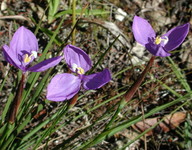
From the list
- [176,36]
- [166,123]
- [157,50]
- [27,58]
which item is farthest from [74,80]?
[166,123]

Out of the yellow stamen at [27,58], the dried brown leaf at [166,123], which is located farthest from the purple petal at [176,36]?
the dried brown leaf at [166,123]

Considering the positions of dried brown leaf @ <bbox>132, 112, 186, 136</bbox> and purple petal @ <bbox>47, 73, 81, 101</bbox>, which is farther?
dried brown leaf @ <bbox>132, 112, 186, 136</bbox>

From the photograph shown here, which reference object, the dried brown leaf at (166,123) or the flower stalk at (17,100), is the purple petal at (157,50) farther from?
the dried brown leaf at (166,123)

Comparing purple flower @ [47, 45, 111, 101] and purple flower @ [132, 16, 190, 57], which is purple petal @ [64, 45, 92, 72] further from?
purple flower @ [132, 16, 190, 57]

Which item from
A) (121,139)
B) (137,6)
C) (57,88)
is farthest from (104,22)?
(57,88)

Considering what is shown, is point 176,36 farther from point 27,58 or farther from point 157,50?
point 27,58

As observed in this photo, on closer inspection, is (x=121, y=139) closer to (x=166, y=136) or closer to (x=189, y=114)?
(x=166, y=136)

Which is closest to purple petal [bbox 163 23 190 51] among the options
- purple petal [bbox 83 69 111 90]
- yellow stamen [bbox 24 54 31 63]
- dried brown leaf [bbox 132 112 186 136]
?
purple petal [bbox 83 69 111 90]
